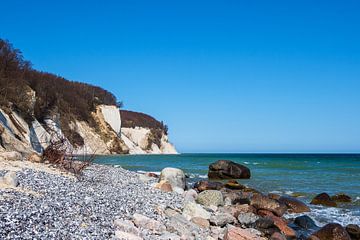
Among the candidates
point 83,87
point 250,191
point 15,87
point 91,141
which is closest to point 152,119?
point 83,87

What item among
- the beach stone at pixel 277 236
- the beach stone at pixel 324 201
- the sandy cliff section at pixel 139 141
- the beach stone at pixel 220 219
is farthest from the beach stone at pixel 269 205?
the sandy cliff section at pixel 139 141

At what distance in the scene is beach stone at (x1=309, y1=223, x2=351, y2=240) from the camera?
39.4 ft

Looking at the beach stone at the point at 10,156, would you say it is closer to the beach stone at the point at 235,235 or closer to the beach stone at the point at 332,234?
the beach stone at the point at 235,235

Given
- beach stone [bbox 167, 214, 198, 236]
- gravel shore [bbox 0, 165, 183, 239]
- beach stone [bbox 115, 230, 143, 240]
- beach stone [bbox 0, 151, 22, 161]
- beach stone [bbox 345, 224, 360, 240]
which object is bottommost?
beach stone [bbox 345, 224, 360, 240]

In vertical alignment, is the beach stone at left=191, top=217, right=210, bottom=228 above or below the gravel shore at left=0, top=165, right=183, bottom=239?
below

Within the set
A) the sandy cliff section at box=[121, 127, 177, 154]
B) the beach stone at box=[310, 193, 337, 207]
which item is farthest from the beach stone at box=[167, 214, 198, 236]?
the sandy cliff section at box=[121, 127, 177, 154]

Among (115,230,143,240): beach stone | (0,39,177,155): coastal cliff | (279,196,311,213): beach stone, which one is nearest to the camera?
(115,230,143,240): beach stone

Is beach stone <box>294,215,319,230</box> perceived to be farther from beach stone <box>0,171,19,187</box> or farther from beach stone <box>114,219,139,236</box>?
beach stone <box>0,171,19,187</box>

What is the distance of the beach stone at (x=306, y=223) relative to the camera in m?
13.6

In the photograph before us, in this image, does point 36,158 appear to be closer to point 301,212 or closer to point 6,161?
point 6,161

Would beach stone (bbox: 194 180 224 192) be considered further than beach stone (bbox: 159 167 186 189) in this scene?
Yes

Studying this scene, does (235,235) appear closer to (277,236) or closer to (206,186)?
(277,236)

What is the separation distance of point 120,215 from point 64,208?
1.36 m

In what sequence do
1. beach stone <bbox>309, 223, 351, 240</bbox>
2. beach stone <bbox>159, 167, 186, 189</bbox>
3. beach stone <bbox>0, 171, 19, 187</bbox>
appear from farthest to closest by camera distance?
beach stone <bbox>159, 167, 186, 189</bbox>, beach stone <bbox>309, 223, 351, 240</bbox>, beach stone <bbox>0, 171, 19, 187</bbox>
